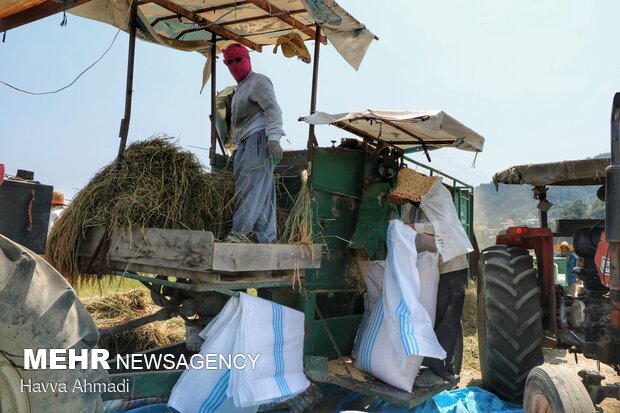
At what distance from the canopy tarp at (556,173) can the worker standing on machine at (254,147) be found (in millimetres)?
2488

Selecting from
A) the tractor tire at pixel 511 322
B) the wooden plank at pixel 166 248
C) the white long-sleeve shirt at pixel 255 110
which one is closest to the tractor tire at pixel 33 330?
the wooden plank at pixel 166 248

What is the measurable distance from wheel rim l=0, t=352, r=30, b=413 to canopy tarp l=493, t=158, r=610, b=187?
13.7 feet

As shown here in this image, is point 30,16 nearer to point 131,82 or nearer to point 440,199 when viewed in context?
point 131,82

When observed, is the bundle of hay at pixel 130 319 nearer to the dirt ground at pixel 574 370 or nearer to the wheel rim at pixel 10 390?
the wheel rim at pixel 10 390

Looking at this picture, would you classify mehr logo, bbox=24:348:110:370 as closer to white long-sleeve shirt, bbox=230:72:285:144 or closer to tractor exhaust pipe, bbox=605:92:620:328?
white long-sleeve shirt, bbox=230:72:285:144

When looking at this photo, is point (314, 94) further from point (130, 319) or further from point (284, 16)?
point (130, 319)

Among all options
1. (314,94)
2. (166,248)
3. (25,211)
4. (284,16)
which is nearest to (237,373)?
(166,248)

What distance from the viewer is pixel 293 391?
3670 mm

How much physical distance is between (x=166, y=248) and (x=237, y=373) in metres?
0.93

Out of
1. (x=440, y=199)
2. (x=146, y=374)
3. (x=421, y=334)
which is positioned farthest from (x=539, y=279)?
(x=146, y=374)

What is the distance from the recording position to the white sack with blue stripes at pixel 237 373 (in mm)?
3344

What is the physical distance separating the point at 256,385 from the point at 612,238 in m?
2.31

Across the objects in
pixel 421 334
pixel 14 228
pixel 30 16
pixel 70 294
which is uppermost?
pixel 30 16

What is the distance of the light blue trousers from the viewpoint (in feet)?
12.5
